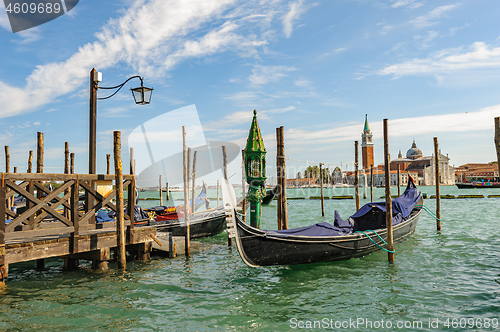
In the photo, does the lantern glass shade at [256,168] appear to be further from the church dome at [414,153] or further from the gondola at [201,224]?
the church dome at [414,153]

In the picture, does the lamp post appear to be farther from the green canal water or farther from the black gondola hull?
A: the black gondola hull

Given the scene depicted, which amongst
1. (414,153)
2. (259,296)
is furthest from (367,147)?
(259,296)

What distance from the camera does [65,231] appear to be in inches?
250

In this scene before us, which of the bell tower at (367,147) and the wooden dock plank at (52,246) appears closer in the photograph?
the wooden dock plank at (52,246)

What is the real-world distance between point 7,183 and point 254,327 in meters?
4.66

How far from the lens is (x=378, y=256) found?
27.9 feet

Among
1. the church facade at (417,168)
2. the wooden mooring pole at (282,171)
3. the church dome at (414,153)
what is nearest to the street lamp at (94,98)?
the wooden mooring pole at (282,171)

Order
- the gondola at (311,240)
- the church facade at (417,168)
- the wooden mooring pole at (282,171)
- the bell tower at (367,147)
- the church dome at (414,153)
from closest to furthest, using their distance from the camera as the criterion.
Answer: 1. the gondola at (311,240)
2. the wooden mooring pole at (282,171)
3. the church facade at (417,168)
4. the bell tower at (367,147)
5. the church dome at (414,153)

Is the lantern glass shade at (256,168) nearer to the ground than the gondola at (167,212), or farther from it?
farther from it

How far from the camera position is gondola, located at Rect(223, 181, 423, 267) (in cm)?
648

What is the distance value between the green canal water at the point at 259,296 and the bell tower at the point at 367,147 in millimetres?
94330

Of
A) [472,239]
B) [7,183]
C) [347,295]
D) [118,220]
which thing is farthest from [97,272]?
[472,239]

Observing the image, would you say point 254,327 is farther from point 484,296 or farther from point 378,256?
point 378,256

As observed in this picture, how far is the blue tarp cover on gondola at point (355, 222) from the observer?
746 centimetres
